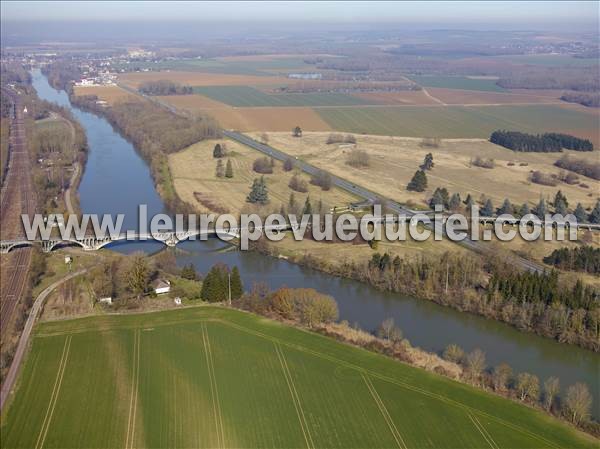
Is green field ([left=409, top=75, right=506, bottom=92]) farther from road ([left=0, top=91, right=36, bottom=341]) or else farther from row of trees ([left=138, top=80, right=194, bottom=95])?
road ([left=0, top=91, right=36, bottom=341])

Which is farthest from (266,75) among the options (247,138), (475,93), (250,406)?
(250,406)

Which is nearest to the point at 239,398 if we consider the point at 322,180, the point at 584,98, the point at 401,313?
the point at 401,313

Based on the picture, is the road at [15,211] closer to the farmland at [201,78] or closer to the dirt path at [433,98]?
the farmland at [201,78]

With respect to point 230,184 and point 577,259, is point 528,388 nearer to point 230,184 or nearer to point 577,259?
point 577,259

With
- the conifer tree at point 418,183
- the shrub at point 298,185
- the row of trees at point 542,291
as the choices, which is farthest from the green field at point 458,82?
the row of trees at point 542,291

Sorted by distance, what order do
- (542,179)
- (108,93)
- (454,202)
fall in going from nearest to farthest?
(454,202) < (542,179) < (108,93)

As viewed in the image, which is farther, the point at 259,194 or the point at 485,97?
the point at 485,97
